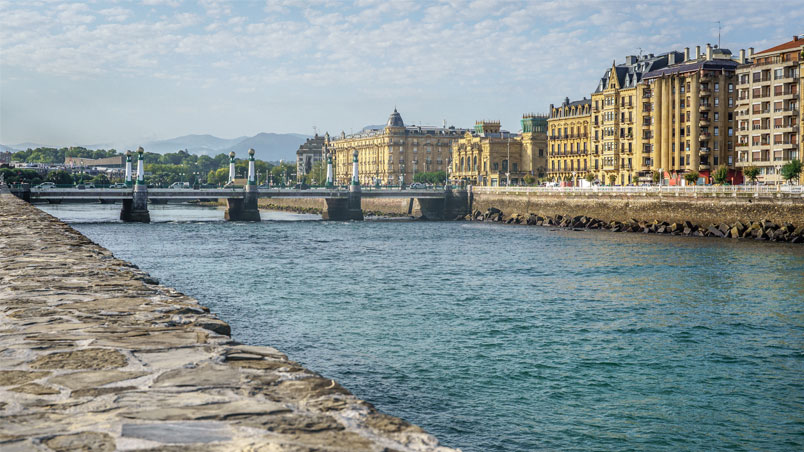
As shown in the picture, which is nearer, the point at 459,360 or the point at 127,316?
the point at 127,316

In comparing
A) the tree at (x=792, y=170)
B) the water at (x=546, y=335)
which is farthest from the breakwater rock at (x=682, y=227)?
the tree at (x=792, y=170)

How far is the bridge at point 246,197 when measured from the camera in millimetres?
104688

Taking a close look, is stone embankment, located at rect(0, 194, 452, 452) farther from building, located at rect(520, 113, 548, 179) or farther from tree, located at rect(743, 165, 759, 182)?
building, located at rect(520, 113, 548, 179)

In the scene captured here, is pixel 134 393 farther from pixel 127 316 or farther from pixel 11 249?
pixel 11 249

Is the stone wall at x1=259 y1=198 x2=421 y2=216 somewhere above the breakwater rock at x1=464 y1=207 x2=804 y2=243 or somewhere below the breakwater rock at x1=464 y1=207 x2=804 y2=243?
above

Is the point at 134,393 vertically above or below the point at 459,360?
above

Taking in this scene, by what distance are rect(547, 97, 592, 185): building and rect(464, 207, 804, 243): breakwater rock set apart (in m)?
30.0

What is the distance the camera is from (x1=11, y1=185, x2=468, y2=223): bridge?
343 ft

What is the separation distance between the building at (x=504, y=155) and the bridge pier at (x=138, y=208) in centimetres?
6140

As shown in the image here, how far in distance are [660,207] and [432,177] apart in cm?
11014

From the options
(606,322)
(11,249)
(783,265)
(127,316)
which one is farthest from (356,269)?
(127,316)

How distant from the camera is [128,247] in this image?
6238cm

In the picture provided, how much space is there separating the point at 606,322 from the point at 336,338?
30.8 feet

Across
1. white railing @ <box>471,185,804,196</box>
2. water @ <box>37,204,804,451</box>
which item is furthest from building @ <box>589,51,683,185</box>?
water @ <box>37,204,804,451</box>
